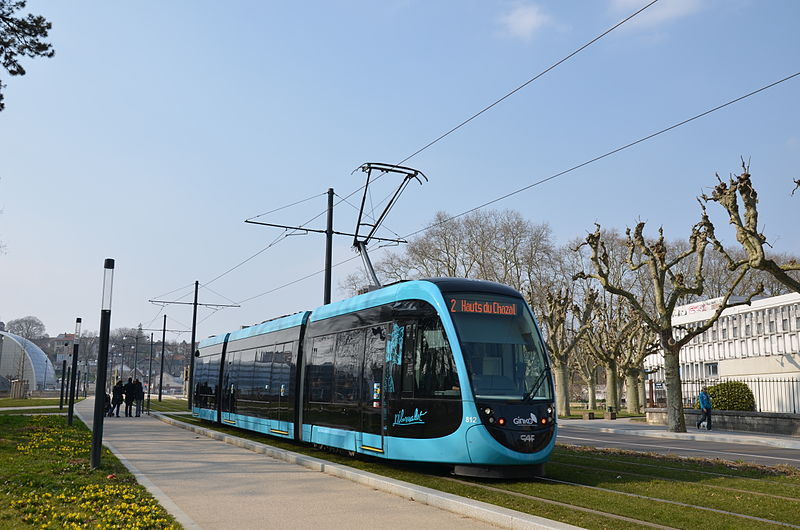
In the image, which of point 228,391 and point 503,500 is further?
point 228,391

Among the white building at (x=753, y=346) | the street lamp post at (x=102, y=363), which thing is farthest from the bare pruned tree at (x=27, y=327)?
the street lamp post at (x=102, y=363)

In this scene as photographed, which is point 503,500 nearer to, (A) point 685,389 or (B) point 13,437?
(B) point 13,437

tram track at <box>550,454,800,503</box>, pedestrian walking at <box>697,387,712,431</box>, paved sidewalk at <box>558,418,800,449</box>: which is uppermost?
pedestrian walking at <box>697,387,712,431</box>

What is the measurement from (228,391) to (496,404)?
1480 centimetres

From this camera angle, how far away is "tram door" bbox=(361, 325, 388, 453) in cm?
1316

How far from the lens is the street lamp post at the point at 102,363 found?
484 inches

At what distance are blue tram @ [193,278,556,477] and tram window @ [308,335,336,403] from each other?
0.14ft

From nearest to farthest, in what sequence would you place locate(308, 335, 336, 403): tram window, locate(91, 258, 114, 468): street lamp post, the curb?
the curb
locate(91, 258, 114, 468): street lamp post
locate(308, 335, 336, 403): tram window

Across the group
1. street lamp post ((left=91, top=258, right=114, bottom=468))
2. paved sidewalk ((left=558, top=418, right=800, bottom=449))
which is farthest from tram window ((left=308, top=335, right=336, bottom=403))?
paved sidewalk ((left=558, top=418, right=800, bottom=449))

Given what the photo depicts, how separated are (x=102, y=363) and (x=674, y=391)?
2125 centimetres

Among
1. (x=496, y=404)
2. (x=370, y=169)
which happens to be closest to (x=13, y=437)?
(x=370, y=169)

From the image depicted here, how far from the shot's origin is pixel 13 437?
1831 cm

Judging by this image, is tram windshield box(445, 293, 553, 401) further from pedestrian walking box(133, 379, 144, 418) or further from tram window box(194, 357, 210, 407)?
pedestrian walking box(133, 379, 144, 418)

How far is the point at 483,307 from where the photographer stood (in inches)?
481
